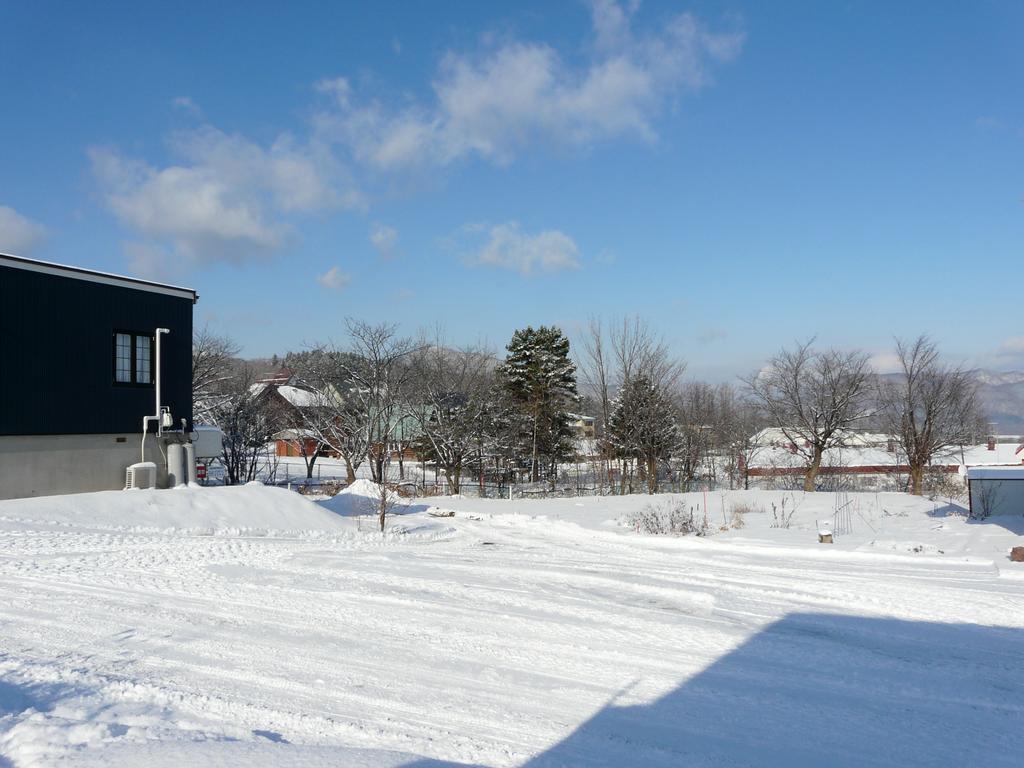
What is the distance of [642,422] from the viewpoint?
36.1 meters

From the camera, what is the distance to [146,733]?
179 inches

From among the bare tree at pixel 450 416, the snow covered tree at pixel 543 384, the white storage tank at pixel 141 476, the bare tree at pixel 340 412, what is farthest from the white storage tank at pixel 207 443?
the snow covered tree at pixel 543 384

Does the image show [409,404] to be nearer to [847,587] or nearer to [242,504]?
[242,504]

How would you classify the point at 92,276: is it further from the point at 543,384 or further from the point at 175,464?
the point at 543,384

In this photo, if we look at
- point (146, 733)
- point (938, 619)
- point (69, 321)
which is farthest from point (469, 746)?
point (69, 321)

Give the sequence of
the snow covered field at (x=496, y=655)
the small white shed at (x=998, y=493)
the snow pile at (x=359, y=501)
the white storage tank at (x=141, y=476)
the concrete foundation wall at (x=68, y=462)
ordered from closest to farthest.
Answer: the snow covered field at (x=496, y=655) → the concrete foundation wall at (x=68, y=462) → the white storage tank at (x=141, y=476) → the small white shed at (x=998, y=493) → the snow pile at (x=359, y=501)

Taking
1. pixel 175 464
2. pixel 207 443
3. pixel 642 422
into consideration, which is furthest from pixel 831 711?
pixel 642 422

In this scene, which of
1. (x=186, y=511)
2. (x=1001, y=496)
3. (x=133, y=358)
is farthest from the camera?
(x=1001, y=496)

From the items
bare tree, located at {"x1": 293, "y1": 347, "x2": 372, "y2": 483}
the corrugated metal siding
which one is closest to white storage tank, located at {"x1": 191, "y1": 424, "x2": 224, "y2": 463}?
the corrugated metal siding

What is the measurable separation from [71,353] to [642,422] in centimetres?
2543

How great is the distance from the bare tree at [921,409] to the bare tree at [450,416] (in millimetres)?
19023

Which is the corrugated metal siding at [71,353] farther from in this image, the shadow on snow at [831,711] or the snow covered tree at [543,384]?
the snow covered tree at [543,384]

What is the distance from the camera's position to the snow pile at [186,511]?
14195 mm

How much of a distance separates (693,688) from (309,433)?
111 feet
